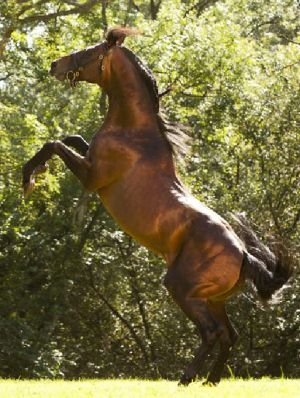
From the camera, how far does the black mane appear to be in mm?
8758

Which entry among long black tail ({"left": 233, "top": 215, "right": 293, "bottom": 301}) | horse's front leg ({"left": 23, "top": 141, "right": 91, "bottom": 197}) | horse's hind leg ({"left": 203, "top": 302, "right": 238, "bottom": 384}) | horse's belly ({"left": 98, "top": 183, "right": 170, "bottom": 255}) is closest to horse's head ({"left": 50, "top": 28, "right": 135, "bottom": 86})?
horse's front leg ({"left": 23, "top": 141, "right": 91, "bottom": 197})

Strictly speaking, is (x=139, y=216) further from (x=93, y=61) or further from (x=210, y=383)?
(x=93, y=61)

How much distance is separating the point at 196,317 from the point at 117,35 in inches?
121

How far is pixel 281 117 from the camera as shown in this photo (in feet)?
66.1

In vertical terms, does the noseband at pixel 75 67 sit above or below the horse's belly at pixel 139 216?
above

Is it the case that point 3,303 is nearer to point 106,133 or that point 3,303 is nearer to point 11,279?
point 11,279

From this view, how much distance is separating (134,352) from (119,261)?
252 cm

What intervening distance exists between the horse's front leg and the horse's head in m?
0.86

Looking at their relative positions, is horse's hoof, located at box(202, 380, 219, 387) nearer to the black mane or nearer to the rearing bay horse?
the rearing bay horse

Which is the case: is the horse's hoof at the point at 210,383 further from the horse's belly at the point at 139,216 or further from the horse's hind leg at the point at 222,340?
the horse's belly at the point at 139,216

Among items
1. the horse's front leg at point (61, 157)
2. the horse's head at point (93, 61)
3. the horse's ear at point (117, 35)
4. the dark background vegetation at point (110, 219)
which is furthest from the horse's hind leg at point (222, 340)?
the dark background vegetation at point (110, 219)

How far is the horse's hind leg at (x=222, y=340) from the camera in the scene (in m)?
8.34

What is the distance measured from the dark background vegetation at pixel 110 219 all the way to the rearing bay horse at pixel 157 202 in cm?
854

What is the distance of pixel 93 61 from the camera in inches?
360
